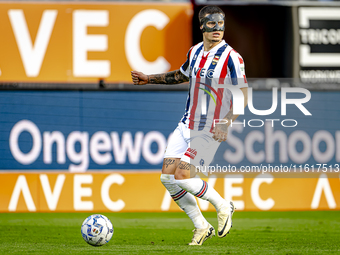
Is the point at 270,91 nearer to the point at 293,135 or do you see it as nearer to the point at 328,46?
the point at 293,135

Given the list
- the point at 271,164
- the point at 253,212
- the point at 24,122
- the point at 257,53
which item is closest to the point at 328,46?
the point at 257,53

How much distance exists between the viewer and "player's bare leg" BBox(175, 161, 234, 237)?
18.1 ft

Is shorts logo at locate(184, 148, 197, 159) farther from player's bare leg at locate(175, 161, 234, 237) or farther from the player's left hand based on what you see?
the player's left hand

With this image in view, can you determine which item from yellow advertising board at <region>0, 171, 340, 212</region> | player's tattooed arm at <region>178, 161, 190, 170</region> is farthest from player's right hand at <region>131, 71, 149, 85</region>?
yellow advertising board at <region>0, 171, 340, 212</region>

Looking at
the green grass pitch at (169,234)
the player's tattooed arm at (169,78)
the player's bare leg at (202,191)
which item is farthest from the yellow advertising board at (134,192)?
the player's bare leg at (202,191)

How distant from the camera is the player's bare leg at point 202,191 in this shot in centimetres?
552

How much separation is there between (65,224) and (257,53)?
4867 millimetres

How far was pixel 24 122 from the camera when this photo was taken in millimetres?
9766

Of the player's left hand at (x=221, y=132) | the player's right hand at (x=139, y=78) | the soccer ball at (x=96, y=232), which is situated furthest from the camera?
the player's right hand at (x=139, y=78)

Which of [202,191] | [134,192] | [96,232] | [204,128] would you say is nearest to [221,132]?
[204,128]

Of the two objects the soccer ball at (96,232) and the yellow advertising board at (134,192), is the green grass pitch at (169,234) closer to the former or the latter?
the soccer ball at (96,232)

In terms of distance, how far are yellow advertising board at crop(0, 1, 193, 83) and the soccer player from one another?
5.28 m

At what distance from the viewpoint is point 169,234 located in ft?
22.6

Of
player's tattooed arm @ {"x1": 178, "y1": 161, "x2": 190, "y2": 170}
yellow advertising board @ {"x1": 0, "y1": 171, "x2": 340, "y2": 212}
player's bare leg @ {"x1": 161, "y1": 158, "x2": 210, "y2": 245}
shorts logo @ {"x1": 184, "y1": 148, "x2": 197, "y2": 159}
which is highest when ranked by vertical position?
shorts logo @ {"x1": 184, "y1": 148, "x2": 197, "y2": 159}
